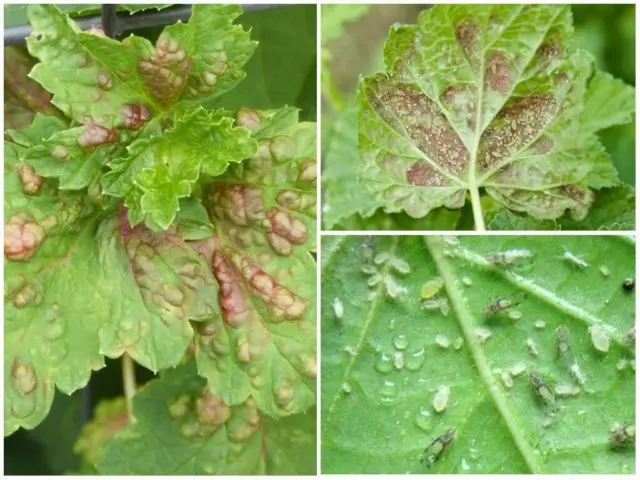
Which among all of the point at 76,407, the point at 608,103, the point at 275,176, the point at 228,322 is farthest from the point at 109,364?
the point at 608,103

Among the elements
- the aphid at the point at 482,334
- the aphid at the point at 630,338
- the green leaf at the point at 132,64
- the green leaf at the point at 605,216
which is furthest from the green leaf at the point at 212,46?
the aphid at the point at 630,338

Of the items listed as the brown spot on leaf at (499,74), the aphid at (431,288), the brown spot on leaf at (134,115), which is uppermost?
the brown spot on leaf at (499,74)

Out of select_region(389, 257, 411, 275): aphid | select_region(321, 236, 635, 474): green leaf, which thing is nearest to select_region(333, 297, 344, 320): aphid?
select_region(321, 236, 635, 474): green leaf

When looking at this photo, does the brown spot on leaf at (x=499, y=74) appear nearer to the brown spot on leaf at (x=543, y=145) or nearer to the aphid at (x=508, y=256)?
the brown spot on leaf at (x=543, y=145)

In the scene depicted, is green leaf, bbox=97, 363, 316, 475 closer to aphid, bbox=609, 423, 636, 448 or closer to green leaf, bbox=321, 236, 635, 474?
green leaf, bbox=321, 236, 635, 474

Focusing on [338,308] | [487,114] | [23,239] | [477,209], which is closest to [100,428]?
[23,239]

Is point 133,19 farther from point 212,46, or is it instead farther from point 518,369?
point 518,369

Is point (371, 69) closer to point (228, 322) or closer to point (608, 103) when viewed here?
point (608, 103)
